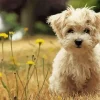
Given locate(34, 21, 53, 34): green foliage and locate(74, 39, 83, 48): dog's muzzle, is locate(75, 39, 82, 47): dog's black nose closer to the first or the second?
locate(74, 39, 83, 48): dog's muzzle

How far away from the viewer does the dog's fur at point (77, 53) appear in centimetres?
650

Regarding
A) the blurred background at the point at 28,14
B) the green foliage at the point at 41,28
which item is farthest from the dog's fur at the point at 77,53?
the green foliage at the point at 41,28

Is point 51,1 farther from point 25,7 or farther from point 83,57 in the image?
point 83,57

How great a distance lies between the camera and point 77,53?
6.70 m

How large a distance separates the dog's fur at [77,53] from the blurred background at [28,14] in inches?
541

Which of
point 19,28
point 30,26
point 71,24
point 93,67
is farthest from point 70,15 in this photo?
point 30,26

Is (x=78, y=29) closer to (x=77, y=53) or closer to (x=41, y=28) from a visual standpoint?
(x=77, y=53)

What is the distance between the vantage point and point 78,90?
7.02 m

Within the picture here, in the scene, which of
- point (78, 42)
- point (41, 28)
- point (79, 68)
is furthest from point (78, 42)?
point (41, 28)

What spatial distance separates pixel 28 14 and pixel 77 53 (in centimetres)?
1591

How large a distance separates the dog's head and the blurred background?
13957 millimetres

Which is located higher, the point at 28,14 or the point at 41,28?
the point at 28,14

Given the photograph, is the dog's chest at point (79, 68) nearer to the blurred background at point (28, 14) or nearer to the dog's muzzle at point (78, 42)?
the dog's muzzle at point (78, 42)

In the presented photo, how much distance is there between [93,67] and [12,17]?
15203 millimetres
